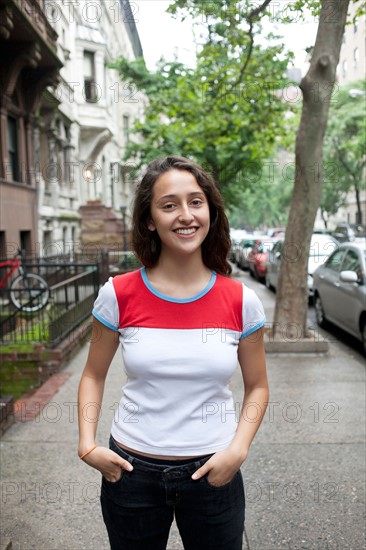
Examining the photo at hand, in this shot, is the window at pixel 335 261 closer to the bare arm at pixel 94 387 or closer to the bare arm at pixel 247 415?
the bare arm at pixel 247 415

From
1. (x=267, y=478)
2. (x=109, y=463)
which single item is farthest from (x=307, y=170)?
(x=109, y=463)

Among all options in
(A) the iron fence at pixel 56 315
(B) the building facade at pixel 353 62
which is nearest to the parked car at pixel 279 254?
(A) the iron fence at pixel 56 315

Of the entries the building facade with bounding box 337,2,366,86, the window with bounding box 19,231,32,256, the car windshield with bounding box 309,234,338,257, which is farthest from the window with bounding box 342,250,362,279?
the building facade with bounding box 337,2,366,86

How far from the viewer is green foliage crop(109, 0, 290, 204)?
12.1 m

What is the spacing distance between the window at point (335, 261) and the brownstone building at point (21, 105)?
26.6ft

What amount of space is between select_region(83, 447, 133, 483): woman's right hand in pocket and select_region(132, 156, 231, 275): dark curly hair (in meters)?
0.69

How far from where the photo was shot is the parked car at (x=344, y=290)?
25.7ft

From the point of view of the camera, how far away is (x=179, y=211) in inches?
74.6

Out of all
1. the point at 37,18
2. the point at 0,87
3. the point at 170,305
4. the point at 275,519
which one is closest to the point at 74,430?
the point at 275,519

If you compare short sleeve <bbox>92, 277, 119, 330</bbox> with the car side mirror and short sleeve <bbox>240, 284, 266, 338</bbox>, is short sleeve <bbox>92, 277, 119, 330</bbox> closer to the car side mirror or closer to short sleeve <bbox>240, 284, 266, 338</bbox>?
short sleeve <bbox>240, 284, 266, 338</bbox>

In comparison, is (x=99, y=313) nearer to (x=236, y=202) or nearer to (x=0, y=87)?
(x=0, y=87)

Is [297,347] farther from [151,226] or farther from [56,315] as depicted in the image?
[151,226]

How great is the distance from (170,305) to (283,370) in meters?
5.53

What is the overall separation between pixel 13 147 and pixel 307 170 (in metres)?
10.4
